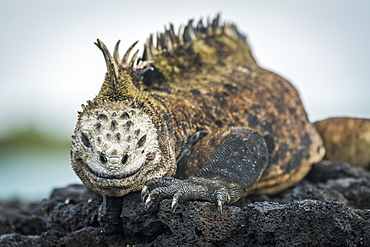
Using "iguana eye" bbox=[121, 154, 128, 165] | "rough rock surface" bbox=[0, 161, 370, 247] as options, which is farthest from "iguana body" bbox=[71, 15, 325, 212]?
"rough rock surface" bbox=[0, 161, 370, 247]

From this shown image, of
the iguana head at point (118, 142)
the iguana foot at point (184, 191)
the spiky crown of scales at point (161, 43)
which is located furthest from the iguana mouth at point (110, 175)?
the spiky crown of scales at point (161, 43)

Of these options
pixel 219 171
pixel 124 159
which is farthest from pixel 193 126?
pixel 124 159

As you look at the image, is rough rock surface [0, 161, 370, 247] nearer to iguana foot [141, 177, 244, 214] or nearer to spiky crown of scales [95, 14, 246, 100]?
iguana foot [141, 177, 244, 214]

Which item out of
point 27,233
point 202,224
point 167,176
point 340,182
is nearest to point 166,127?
point 167,176

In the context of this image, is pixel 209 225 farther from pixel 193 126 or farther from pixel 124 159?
pixel 193 126

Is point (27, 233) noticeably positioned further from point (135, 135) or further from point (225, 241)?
point (225, 241)

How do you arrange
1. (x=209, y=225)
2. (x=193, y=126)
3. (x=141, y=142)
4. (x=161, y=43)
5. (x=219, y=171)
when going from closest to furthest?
(x=209, y=225) → (x=141, y=142) → (x=219, y=171) → (x=193, y=126) → (x=161, y=43)

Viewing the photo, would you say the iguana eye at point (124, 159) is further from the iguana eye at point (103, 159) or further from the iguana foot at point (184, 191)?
the iguana foot at point (184, 191)
